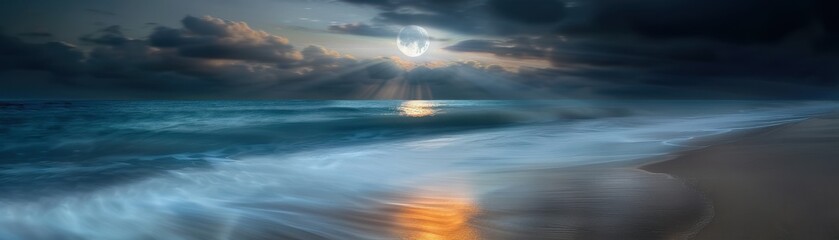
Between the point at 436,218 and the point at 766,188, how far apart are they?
296cm

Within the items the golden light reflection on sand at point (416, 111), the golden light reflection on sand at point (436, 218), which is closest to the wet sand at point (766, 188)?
the golden light reflection on sand at point (436, 218)

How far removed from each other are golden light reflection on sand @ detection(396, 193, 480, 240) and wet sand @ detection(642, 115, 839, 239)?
1.47 m

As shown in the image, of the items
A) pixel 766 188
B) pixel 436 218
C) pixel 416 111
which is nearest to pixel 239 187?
pixel 436 218

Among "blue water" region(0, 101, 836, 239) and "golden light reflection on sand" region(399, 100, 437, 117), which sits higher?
"golden light reflection on sand" region(399, 100, 437, 117)

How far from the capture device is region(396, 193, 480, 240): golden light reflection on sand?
11.2ft

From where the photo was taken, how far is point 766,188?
4512mm

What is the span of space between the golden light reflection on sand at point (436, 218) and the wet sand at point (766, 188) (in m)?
1.47

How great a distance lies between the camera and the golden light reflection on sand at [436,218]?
342 cm

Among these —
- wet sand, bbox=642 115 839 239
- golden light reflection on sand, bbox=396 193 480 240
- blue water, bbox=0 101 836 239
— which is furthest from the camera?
blue water, bbox=0 101 836 239

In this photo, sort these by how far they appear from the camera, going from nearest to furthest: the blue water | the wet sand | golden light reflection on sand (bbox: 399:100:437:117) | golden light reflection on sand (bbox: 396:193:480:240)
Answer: the wet sand
golden light reflection on sand (bbox: 396:193:480:240)
the blue water
golden light reflection on sand (bbox: 399:100:437:117)

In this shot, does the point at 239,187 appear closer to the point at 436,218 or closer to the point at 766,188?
the point at 436,218

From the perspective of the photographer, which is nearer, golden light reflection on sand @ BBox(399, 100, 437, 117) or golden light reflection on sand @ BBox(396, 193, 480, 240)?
golden light reflection on sand @ BBox(396, 193, 480, 240)

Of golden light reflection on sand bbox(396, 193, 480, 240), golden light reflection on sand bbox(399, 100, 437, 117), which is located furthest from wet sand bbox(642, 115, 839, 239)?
golden light reflection on sand bbox(399, 100, 437, 117)

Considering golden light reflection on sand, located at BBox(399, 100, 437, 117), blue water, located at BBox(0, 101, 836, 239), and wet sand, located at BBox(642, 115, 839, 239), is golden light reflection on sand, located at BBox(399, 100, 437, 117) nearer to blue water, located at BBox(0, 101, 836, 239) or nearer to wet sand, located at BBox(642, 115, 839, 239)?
blue water, located at BBox(0, 101, 836, 239)
